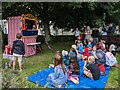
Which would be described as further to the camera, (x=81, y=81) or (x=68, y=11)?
(x=68, y=11)

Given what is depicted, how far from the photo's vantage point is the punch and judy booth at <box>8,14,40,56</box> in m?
13.1

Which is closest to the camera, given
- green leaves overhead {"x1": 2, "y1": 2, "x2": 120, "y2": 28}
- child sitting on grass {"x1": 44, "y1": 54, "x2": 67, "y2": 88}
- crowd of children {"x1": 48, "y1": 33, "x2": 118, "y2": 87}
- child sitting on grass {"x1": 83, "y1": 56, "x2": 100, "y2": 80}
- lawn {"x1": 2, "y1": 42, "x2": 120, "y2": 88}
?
lawn {"x1": 2, "y1": 42, "x2": 120, "y2": 88}

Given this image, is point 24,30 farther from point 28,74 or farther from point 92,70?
point 92,70

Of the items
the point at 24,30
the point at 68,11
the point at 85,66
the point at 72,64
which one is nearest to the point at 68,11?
the point at 68,11

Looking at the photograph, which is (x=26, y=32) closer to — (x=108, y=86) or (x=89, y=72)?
(x=89, y=72)

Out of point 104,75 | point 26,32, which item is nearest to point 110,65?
point 104,75

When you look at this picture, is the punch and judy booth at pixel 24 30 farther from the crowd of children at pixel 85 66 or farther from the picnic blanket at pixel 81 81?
the picnic blanket at pixel 81 81

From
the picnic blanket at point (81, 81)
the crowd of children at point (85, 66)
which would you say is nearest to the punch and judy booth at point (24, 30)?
the crowd of children at point (85, 66)

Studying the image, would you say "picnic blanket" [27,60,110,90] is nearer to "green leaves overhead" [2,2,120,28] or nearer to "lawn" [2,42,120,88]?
"lawn" [2,42,120,88]

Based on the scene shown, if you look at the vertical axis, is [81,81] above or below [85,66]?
below

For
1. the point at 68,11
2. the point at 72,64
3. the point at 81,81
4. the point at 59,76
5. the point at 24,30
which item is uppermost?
the point at 68,11

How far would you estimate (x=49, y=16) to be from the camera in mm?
19000

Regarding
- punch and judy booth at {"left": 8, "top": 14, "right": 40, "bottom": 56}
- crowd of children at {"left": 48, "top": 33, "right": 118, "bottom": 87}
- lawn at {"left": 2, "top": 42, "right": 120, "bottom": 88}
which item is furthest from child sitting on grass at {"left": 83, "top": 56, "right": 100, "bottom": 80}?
punch and judy booth at {"left": 8, "top": 14, "right": 40, "bottom": 56}

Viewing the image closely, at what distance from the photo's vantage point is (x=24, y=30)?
514 inches
